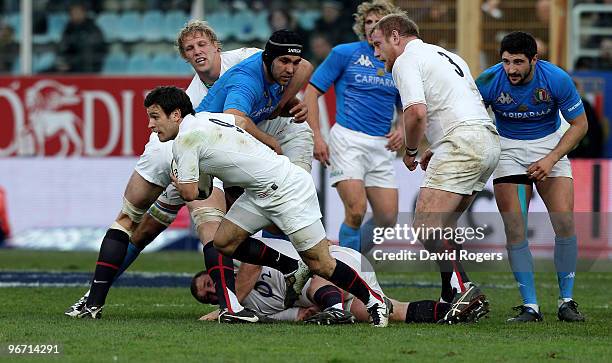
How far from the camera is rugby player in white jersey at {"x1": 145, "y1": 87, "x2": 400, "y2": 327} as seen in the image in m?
7.93

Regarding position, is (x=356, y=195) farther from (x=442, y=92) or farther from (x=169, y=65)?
(x=169, y=65)

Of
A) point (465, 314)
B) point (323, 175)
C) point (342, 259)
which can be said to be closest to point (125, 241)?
point (342, 259)

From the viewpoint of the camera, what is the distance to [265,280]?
8898 mm

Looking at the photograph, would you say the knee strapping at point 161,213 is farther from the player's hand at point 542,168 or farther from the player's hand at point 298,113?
the player's hand at point 542,168

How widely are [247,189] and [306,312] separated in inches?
44.6

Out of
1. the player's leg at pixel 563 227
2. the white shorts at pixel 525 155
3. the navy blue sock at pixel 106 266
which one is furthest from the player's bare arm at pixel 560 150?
the navy blue sock at pixel 106 266

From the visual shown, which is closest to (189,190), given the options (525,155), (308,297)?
(308,297)

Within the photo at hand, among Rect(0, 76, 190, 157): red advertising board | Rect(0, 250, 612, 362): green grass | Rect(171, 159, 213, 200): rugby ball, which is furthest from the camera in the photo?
Rect(0, 76, 190, 157): red advertising board

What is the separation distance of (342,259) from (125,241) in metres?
1.54

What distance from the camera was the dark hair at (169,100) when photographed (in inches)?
328

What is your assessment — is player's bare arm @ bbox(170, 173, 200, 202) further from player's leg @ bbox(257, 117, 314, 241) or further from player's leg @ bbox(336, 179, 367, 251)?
player's leg @ bbox(336, 179, 367, 251)

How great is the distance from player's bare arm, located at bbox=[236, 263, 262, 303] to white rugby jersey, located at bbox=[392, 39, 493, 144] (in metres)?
1.54

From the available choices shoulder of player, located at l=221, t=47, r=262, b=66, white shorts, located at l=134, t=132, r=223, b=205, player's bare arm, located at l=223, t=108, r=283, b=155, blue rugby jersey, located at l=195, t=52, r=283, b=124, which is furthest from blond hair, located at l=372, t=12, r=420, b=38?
white shorts, located at l=134, t=132, r=223, b=205

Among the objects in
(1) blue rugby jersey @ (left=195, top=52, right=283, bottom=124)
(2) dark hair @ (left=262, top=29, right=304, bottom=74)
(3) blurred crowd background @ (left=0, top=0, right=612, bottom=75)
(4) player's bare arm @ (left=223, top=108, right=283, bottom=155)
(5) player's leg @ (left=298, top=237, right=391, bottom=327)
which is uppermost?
(3) blurred crowd background @ (left=0, top=0, right=612, bottom=75)
